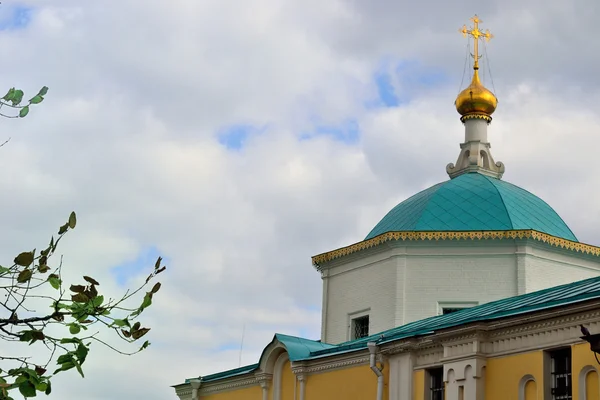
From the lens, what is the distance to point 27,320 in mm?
6840

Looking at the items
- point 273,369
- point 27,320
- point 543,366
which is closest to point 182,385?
point 273,369

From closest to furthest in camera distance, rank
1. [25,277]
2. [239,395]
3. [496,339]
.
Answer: [25,277], [496,339], [239,395]

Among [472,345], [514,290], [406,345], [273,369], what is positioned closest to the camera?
[472,345]

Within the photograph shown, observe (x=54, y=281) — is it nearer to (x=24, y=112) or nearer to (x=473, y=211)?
(x=24, y=112)

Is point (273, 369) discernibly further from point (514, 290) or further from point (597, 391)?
point (597, 391)

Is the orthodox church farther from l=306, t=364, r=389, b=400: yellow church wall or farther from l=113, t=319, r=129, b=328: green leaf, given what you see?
l=113, t=319, r=129, b=328: green leaf

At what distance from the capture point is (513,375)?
13773 millimetres

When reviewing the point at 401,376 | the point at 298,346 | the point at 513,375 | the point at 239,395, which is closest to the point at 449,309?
the point at 298,346

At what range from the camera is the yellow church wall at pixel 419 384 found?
50.3 ft

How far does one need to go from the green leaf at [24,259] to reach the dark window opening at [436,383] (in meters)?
9.50

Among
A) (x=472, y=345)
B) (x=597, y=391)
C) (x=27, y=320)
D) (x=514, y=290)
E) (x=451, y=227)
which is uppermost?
(x=451, y=227)

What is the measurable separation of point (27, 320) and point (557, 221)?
17.5 metres

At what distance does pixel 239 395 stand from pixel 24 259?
1389 cm

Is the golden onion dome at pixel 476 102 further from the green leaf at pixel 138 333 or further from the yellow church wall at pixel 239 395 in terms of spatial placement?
the green leaf at pixel 138 333
